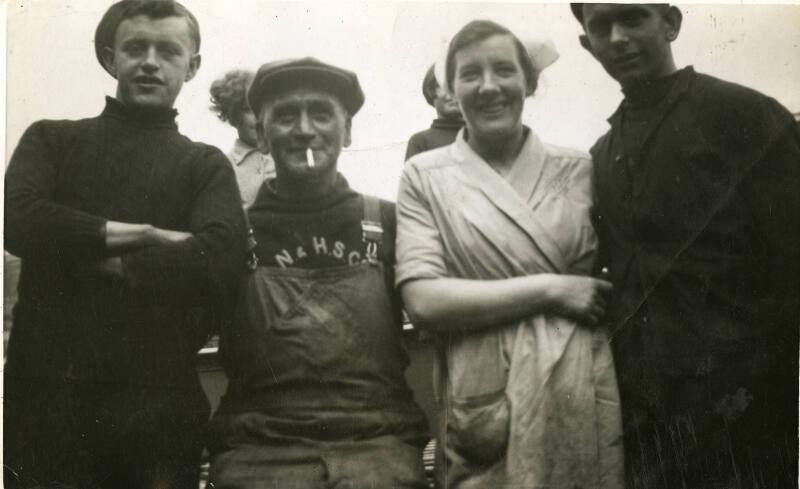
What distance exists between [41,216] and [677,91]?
2.47 m

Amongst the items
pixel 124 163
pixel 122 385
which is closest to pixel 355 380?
pixel 122 385

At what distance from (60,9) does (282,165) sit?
1.09 m

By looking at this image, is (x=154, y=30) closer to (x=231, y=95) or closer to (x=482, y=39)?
(x=231, y=95)

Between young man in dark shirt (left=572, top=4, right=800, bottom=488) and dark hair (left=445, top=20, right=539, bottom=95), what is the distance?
33cm

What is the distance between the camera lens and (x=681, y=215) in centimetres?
384

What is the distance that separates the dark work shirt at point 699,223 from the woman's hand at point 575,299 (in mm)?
94

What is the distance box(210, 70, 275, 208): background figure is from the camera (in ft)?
13.0

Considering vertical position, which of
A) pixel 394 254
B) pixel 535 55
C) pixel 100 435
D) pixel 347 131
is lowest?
pixel 100 435

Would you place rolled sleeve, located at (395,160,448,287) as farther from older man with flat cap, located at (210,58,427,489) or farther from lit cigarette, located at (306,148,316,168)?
lit cigarette, located at (306,148,316,168)

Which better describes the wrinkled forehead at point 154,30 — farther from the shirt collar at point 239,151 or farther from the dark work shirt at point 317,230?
the dark work shirt at point 317,230

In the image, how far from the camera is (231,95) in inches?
157

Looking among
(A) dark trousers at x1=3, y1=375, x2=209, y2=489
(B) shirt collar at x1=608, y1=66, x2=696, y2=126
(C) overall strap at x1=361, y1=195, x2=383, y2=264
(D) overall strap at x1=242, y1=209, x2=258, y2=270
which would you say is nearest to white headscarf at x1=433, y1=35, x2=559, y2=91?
(B) shirt collar at x1=608, y1=66, x2=696, y2=126

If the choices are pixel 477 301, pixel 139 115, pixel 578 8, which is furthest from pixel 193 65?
pixel 578 8

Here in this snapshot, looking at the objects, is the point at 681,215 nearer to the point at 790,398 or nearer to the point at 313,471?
the point at 790,398
